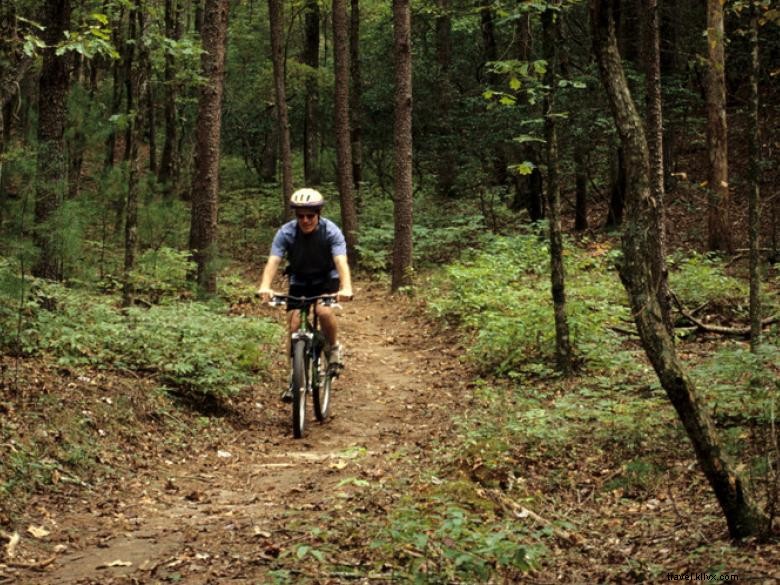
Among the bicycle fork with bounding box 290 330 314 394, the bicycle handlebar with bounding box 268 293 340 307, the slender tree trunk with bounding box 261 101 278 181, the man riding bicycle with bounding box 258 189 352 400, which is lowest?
the bicycle fork with bounding box 290 330 314 394

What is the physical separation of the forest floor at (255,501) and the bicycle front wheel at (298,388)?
171 mm

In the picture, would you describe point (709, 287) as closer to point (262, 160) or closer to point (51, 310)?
point (51, 310)

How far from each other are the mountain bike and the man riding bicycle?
0.39 ft

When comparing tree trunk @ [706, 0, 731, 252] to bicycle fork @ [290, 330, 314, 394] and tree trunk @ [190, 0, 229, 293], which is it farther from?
bicycle fork @ [290, 330, 314, 394]

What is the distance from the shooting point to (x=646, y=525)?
5359mm

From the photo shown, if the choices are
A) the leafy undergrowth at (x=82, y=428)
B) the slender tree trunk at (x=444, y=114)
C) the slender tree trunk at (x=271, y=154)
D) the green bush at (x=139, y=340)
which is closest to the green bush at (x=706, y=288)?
the green bush at (x=139, y=340)

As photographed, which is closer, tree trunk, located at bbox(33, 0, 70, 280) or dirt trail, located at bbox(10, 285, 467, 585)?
dirt trail, located at bbox(10, 285, 467, 585)

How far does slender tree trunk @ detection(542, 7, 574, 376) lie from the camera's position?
378 inches

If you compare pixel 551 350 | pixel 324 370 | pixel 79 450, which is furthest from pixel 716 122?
pixel 79 450

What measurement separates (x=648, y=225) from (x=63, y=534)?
14.2ft

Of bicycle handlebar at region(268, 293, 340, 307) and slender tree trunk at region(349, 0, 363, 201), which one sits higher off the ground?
slender tree trunk at region(349, 0, 363, 201)

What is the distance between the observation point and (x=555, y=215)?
10094mm

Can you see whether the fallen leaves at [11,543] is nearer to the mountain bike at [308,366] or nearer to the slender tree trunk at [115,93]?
the mountain bike at [308,366]

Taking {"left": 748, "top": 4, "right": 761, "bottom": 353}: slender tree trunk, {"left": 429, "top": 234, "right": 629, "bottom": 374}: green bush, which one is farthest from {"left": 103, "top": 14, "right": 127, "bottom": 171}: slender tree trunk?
{"left": 748, "top": 4, "right": 761, "bottom": 353}: slender tree trunk
